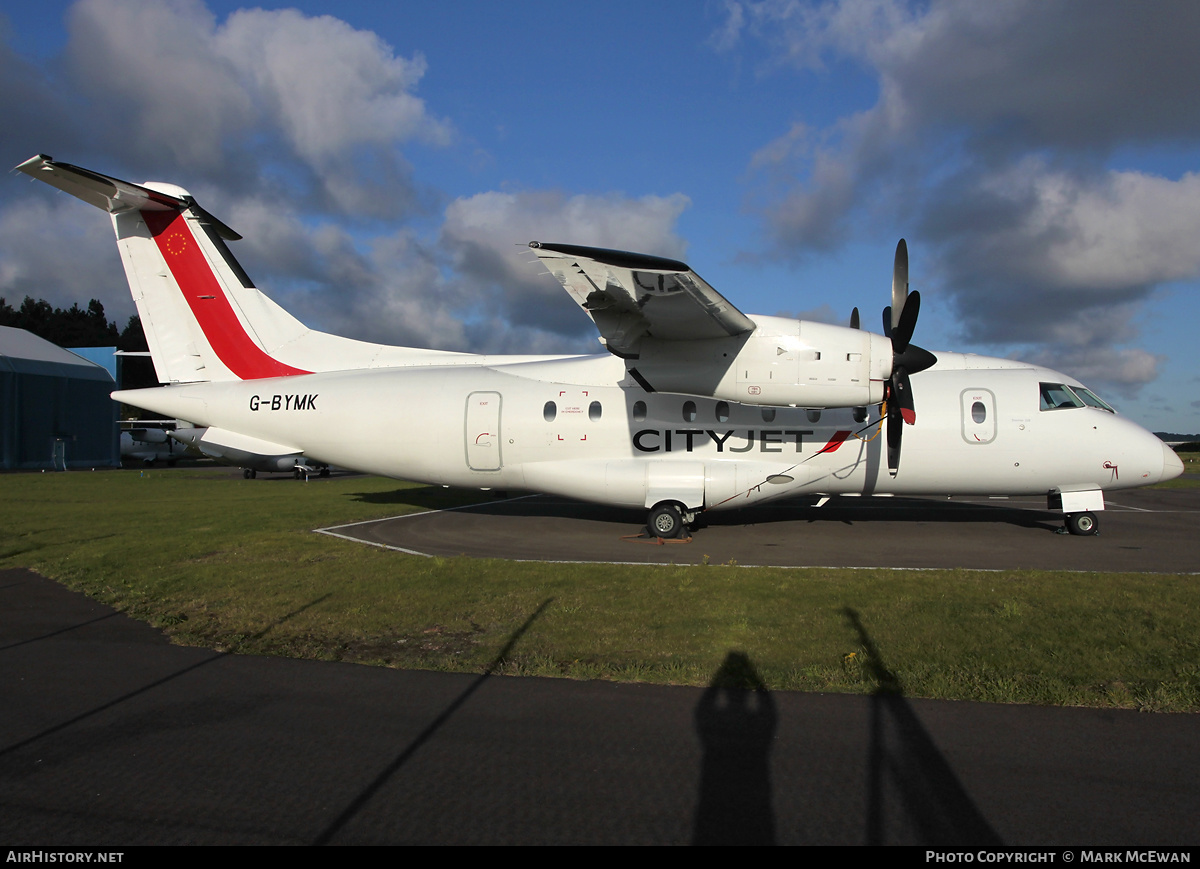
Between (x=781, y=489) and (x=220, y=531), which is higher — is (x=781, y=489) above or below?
above

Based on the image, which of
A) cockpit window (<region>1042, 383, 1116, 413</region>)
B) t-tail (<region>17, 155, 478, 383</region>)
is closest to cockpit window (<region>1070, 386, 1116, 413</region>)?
cockpit window (<region>1042, 383, 1116, 413</region>)

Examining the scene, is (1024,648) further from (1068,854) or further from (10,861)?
(10,861)

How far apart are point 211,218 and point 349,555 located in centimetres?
878

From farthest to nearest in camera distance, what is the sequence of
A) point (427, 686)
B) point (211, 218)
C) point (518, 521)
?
point (518, 521) < point (211, 218) < point (427, 686)

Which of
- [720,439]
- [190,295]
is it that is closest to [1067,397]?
[720,439]

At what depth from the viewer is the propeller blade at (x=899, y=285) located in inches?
489

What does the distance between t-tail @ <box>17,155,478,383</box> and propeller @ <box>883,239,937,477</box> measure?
11.7 meters

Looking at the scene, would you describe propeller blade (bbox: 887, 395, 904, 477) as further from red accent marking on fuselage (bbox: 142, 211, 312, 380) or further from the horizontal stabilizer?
the horizontal stabilizer

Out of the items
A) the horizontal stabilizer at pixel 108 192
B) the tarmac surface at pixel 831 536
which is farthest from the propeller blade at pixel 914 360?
the horizontal stabilizer at pixel 108 192

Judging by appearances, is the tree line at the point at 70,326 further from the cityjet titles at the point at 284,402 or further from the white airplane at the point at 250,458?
the cityjet titles at the point at 284,402

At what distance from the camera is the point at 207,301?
15289mm

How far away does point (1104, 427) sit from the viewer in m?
14.1

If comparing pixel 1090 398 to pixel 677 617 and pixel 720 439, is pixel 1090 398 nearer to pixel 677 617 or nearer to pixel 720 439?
pixel 720 439

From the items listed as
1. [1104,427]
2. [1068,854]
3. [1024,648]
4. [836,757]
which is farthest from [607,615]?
[1104,427]
